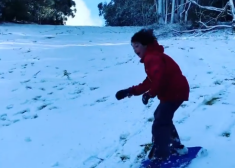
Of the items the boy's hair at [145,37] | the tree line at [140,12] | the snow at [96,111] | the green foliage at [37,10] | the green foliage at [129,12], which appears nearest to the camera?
the boy's hair at [145,37]

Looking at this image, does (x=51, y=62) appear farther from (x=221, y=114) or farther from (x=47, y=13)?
(x=47, y=13)

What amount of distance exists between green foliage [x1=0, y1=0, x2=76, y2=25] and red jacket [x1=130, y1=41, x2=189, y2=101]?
18.4 metres

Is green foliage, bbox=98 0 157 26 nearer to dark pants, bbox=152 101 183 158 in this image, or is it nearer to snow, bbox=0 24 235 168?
snow, bbox=0 24 235 168

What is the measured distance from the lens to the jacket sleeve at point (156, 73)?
8.20ft

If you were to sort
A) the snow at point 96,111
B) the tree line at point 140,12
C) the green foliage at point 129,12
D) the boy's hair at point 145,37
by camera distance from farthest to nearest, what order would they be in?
the green foliage at point 129,12 < the tree line at point 140,12 < the snow at point 96,111 < the boy's hair at point 145,37

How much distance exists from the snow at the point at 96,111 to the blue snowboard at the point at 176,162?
0.21 ft

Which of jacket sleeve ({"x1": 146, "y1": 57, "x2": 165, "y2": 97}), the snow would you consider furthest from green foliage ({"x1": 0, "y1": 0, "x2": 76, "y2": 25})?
jacket sleeve ({"x1": 146, "y1": 57, "x2": 165, "y2": 97})

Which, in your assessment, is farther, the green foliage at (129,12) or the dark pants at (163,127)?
the green foliage at (129,12)

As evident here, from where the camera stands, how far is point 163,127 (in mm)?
2746

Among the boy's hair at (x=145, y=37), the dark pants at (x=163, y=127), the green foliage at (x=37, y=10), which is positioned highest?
the green foliage at (x=37, y=10)

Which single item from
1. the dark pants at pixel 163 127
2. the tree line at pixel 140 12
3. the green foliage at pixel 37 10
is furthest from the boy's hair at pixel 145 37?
the green foliage at pixel 37 10

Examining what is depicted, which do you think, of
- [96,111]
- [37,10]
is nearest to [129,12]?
[37,10]

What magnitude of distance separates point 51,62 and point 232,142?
5800mm

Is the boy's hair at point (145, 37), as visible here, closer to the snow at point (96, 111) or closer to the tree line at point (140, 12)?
the snow at point (96, 111)
